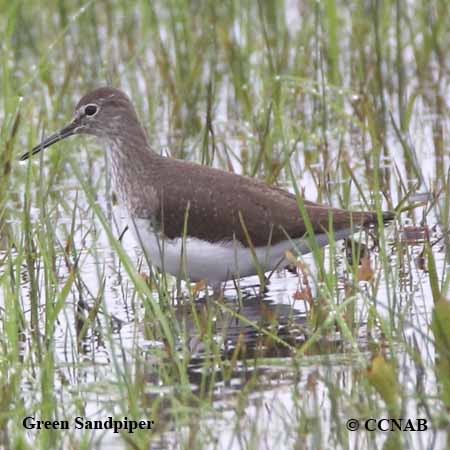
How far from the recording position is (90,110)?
23.9 ft

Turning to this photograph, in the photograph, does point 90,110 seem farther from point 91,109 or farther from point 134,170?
point 134,170

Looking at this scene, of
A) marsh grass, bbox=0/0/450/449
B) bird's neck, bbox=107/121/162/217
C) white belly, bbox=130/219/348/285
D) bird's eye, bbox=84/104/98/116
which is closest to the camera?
marsh grass, bbox=0/0/450/449

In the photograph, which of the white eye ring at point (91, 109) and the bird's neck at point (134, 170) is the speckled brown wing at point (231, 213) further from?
the white eye ring at point (91, 109)

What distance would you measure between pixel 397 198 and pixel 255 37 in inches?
134

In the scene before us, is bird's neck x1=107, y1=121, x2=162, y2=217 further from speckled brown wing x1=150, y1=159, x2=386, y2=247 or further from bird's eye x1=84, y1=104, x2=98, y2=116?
bird's eye x1=84, y1=104, x2=98, y2=116

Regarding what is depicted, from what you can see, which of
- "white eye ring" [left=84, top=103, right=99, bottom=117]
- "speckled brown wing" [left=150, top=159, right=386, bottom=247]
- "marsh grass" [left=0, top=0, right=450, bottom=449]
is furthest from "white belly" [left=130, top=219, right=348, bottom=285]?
"white eye ring" [left=84, top=103, right=99, bottom=117]

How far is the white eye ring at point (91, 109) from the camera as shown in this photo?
23.9 feet

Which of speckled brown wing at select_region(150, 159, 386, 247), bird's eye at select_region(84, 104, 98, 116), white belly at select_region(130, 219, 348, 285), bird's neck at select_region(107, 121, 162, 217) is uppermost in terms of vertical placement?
bird's eye at select_region(84, 104, 98, 116)

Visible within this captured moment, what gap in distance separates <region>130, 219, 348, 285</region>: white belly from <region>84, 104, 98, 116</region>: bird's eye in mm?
1021

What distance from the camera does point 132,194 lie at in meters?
6.66

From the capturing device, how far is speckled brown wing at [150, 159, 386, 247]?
21.0ft

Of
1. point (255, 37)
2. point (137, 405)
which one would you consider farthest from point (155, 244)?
point (255, 37)

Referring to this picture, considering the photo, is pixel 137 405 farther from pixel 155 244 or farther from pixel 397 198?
pixel 397 198

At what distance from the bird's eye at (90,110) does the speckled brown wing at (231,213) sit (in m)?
0.95
